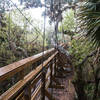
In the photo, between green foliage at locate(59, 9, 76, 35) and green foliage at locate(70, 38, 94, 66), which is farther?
green foliage at locate(59, 9, 76, 35)

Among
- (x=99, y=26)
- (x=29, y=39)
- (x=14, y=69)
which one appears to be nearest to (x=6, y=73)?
(x=14, y=69)

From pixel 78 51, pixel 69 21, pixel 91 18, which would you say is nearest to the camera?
pixel 91 18

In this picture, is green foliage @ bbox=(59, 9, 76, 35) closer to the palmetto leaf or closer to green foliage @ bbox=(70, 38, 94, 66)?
green foliage @ bbox=(70, 38, 94, 66)

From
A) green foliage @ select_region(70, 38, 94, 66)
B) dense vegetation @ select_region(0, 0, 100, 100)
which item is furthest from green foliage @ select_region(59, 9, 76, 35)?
green foliage @ select_region(70, 38, 94, 66)

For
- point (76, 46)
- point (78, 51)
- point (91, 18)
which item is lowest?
point (78, 51)

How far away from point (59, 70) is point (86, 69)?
3.27 feet

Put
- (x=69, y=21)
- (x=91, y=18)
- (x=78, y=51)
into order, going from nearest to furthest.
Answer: (x=91, y=18) < (x=78, y=51) < (x=69, y=21)

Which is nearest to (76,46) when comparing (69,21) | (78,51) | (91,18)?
(78,51)

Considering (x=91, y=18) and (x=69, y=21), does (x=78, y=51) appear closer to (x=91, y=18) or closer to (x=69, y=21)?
(x=69, y=21)

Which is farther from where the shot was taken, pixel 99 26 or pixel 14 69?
pixel 99 26

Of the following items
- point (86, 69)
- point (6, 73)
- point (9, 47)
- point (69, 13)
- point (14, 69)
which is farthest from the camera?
point (69, 13)

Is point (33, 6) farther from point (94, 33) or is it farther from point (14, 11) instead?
point (94, 33)

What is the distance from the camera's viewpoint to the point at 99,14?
1.71 m

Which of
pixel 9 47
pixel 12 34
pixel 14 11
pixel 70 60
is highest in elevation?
pixel 14 11
